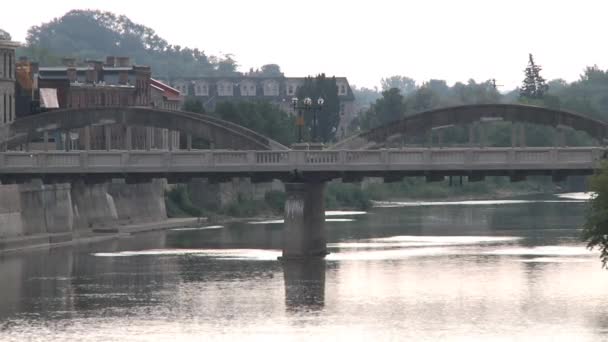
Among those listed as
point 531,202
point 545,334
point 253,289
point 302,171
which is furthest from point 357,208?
point 545,334

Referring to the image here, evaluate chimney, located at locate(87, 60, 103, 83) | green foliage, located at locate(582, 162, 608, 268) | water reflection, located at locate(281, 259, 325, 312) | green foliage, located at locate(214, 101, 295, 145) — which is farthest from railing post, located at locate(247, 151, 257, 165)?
green foliage, located at locate(214, 101, 295, 145)

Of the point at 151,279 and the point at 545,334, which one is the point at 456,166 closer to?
the point at 151,279

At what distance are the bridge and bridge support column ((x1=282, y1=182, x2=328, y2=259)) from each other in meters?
0.06

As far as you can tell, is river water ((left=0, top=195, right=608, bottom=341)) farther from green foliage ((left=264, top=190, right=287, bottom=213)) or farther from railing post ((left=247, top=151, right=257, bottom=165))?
green foliage ((left=264, top=190, right=287, bottom=213))

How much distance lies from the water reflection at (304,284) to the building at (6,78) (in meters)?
35.1

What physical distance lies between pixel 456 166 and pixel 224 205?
67806 millimetres

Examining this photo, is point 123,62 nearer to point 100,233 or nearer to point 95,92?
point 95,92

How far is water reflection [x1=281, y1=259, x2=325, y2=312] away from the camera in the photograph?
75875 mm

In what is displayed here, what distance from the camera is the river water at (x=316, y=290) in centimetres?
6688

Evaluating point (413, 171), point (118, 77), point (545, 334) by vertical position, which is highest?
point (118, 77)

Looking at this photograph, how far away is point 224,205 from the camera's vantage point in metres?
160

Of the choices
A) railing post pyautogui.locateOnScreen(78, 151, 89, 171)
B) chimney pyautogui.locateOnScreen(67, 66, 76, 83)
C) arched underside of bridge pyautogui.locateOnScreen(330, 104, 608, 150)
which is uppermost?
chimney pyautogui.locateOnScreen(67, 66, 76, 83)

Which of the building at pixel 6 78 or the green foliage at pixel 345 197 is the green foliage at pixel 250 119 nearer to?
the green foliage at pixel 345 197

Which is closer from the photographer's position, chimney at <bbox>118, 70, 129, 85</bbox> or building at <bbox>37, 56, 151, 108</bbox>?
building at <bbox>37, 56, 151, 108</bbox>
